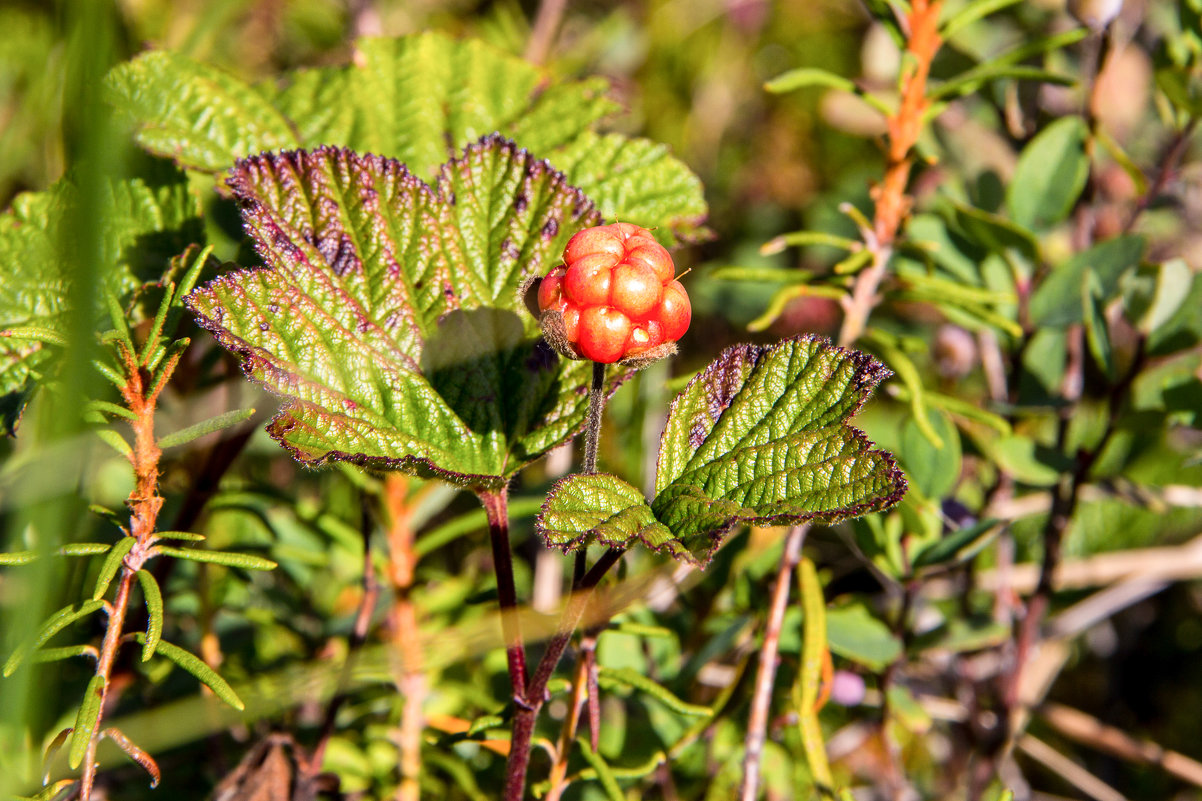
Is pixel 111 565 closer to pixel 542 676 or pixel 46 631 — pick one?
pixel 46 631

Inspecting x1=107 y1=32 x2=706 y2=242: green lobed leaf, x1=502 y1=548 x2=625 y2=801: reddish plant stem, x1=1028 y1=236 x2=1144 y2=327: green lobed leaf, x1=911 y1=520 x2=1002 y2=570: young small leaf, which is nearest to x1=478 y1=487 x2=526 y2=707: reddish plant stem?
x1=502 y1=548 x2=625 y2=801: reddish plant stem

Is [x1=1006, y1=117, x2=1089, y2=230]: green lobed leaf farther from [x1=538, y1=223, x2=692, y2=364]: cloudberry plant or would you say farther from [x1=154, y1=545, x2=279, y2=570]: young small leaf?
[x1=154, y1=545, x2=279, y2=570]: young small leaf

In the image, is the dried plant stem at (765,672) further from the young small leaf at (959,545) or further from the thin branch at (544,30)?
the thin branch at (544,30)

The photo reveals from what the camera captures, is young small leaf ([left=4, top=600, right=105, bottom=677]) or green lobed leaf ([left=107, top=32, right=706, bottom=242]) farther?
green lobed leaf ([left=107, top=32, right=706, bottom=242])

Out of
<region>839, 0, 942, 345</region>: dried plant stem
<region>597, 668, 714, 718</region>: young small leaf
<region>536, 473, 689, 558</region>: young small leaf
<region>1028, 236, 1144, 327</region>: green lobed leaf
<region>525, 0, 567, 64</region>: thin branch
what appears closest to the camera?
<region>536, 473, 689, 558</region>: young small leaf

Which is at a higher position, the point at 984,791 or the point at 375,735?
the point at 375,735

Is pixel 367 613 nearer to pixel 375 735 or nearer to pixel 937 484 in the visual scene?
pixel 375 735

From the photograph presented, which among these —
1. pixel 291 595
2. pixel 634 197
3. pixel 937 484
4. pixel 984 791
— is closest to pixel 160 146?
pixel 634 197
